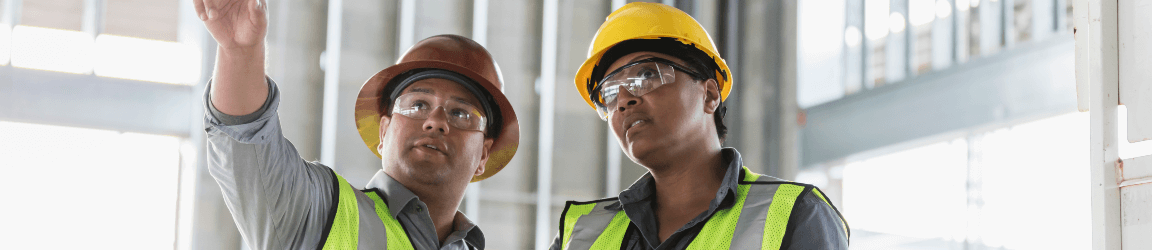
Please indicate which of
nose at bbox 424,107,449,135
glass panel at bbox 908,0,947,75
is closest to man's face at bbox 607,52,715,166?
nose at bbox 424,107,449,135

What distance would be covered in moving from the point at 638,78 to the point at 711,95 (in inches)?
13.2

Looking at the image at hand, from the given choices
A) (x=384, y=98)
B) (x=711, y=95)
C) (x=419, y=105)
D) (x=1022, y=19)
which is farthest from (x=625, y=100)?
(x=1022, y=19)

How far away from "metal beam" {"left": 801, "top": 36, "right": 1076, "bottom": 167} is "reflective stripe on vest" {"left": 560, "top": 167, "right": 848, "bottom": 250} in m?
3.81

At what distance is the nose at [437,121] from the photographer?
12.0 ft

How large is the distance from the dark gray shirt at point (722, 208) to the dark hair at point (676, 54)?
283 mm

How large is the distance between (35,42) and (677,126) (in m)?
5.14

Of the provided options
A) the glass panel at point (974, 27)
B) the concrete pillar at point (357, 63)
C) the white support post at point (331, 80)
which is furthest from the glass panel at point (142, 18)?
the glass panel at point (974, 27)

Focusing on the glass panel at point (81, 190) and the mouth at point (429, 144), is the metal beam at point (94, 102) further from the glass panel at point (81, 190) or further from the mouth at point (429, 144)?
the mouth at point (429, 144)

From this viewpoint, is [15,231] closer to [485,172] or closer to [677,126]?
[485,172]

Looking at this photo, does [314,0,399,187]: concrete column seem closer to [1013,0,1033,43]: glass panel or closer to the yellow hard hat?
the yellow hard hat

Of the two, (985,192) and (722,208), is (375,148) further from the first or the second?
(985,192)

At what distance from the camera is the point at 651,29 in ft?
11.1

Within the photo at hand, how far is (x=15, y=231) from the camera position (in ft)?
19.5

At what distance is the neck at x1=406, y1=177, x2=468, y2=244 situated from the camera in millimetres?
3773
